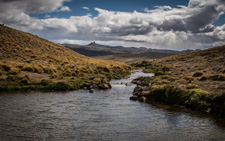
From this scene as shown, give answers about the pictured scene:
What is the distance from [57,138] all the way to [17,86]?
81.8 feet

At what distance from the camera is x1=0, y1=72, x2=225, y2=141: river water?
16266mm

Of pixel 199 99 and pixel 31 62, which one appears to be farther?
pixel 31 62

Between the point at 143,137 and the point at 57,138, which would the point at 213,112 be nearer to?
the point at 143,137

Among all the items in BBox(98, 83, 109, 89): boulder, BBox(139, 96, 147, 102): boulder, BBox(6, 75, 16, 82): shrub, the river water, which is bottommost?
the river water

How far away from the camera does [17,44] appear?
250 ft

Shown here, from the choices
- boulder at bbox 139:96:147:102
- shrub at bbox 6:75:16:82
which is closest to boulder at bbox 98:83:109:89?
boulder at bbox 139:96:147:102

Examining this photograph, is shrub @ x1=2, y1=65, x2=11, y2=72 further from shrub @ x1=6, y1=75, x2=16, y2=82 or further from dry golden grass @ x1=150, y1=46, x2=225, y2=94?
dry golden grass @ x1=150, y1=46, x2=225, y2=94

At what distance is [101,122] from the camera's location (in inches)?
781

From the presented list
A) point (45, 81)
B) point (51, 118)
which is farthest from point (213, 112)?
point (45, 81)

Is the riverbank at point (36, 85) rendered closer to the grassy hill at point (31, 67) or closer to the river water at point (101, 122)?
the grassy hill at point (31, 67)

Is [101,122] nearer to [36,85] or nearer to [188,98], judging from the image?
[188,98]

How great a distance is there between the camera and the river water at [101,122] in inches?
640

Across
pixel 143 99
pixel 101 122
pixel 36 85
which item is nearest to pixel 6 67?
pixel 36 85

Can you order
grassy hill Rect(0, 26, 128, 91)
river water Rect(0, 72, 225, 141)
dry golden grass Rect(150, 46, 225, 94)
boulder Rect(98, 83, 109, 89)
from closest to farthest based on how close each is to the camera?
river water Rect(0, 72, 225, 141), dry golden grass Rect(150, 46, 225, 94), grassy hill Rect(0, 26, 128, 91), boulder Rect(98, 83, 109, 89)
